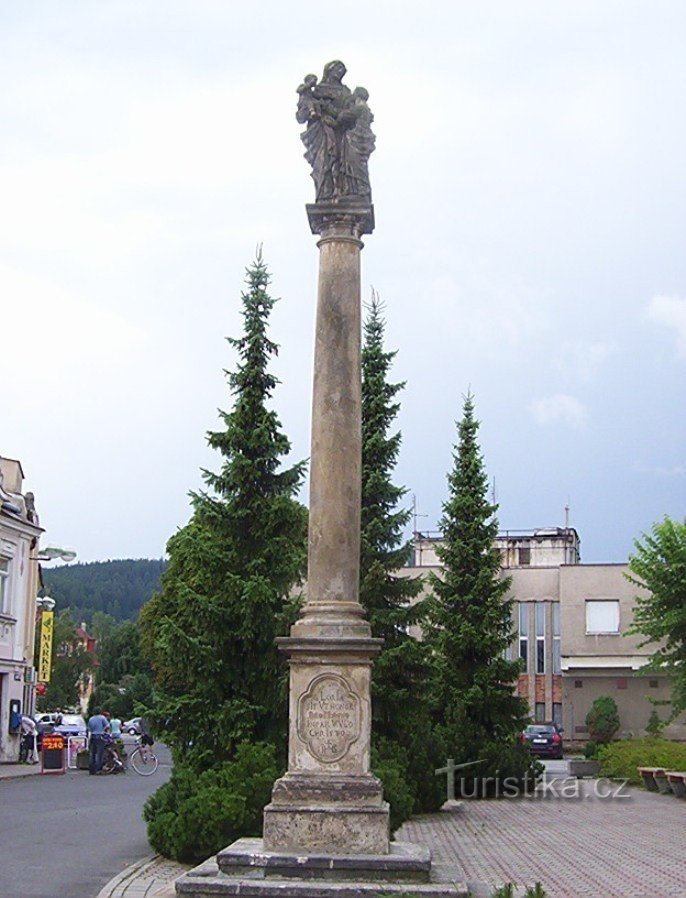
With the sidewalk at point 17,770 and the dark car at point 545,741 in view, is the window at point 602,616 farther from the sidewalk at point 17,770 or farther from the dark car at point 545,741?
the sidewalk at point 17,770

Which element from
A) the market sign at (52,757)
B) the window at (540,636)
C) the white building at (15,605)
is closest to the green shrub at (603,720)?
the window at (540,636)

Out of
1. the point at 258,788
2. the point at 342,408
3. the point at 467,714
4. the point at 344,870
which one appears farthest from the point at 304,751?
the point at 467,714

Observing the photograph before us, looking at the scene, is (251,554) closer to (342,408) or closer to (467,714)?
(342,408)

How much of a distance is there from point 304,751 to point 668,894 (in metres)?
4.01

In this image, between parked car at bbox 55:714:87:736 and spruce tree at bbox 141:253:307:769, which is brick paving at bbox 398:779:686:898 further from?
parked car at bbox 55:714:87:736

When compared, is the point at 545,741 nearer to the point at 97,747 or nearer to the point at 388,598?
the point at 97,747

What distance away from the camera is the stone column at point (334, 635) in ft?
38.3

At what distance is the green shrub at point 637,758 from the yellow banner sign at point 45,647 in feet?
68.7

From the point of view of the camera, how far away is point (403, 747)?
2098 centimetres

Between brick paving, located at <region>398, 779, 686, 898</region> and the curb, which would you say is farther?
brick paving, located at <region>398, 779, 686, 898</region>

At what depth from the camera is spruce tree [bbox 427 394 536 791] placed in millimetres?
27008

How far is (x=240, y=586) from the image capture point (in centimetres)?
1769

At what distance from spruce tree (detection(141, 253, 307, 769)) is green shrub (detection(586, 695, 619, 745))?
33.0m

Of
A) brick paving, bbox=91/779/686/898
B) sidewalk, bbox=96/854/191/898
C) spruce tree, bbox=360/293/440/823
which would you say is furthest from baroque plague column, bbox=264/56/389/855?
spruce tree, bbox=360/293/440/823
